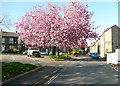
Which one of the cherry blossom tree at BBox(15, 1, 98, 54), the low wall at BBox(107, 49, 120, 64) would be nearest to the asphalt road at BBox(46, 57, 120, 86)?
the low wall at BBox(107, 49, 120, 64)

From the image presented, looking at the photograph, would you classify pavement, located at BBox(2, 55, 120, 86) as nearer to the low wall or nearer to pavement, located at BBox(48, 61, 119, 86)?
pavement, located at BBox(48, 61, 119, 86)

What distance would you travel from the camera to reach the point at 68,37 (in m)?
30.7

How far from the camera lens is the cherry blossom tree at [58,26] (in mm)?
30047

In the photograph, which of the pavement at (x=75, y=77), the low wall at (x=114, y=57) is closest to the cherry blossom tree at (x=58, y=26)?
the low wall at (x=114, y=57)

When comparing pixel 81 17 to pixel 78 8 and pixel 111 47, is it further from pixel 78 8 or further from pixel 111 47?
pixel 111 47

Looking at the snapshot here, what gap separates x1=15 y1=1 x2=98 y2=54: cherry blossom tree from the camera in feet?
98.6

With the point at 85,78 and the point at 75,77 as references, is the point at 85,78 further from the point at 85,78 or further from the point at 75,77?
the point at 75,77

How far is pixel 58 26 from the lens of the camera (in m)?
29.9

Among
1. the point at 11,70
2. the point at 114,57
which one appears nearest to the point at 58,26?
the point at 114,57

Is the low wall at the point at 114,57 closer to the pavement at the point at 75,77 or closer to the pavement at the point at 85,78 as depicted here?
the pavement at the point at 75,77

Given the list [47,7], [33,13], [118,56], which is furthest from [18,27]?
[118,56]

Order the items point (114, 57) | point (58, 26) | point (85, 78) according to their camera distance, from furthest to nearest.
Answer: point (58, 26) → point (114, 57) → point (85, 78)

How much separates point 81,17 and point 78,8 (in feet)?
6.72

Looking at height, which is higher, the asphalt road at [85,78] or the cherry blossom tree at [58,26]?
the cherry blossom tree at [58,26]
